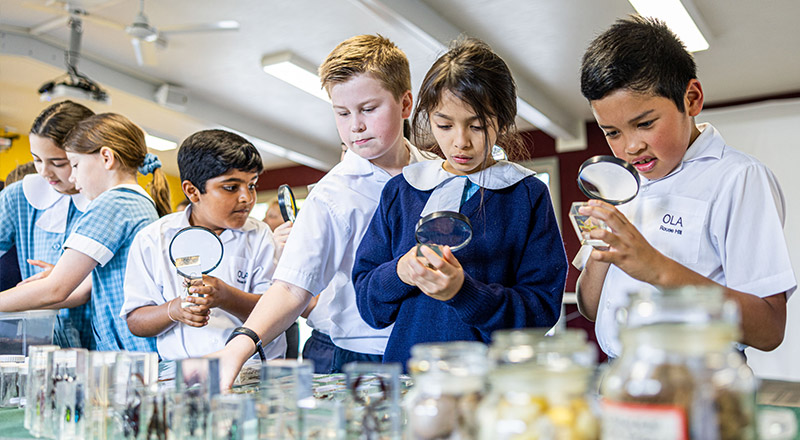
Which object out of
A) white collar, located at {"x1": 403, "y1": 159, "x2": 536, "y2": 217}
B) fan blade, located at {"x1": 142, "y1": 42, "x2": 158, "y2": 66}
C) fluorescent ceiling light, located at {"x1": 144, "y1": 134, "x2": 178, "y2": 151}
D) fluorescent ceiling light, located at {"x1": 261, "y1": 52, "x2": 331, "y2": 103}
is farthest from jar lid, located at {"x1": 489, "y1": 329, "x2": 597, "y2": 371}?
fluorescent ceiling light, located at {"x1": 144, "y1": 134, "x2": 178, "y2": 151}

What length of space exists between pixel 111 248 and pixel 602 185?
4.28 ft

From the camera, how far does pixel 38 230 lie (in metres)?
2.04

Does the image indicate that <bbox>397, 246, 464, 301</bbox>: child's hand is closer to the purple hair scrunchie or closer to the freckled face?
the purple hair scrunchie

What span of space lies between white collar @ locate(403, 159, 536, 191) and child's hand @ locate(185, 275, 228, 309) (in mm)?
489

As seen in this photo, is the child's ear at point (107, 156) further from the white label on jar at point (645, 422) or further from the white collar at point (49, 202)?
the white label on jar at point (645, 422)

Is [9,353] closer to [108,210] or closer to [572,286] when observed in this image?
[108,210]

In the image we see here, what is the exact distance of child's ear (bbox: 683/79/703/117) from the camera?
3.77 ft

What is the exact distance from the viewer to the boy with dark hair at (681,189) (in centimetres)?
104

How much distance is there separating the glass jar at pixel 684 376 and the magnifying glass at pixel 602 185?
50 cm

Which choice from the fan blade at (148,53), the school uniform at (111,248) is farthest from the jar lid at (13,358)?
the fan blade at (148,53)

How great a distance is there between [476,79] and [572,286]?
19.0 feet

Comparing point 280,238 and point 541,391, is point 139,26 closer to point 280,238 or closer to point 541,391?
point 280,238

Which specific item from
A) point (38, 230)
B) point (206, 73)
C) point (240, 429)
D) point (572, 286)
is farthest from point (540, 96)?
point (240, 429)

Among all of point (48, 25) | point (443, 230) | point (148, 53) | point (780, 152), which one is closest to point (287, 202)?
point (443, 230)
